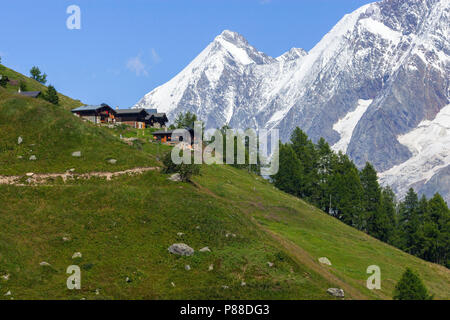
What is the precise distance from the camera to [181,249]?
6219 centimetres

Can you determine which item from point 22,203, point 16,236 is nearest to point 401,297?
point 16,236

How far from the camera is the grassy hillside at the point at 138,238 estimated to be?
5544cm

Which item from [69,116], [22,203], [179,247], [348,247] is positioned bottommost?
[348,247]

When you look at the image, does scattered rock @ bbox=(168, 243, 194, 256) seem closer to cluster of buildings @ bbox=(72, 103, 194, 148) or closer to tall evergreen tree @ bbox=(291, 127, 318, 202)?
cluster of buildings @ bbox=(72, 103, 194, 148)

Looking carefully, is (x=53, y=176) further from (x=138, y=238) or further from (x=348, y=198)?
(x=348, y=198)

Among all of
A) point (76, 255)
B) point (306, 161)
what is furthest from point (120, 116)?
point (76, 255)

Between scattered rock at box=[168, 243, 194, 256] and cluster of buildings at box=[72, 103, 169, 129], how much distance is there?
90.6m

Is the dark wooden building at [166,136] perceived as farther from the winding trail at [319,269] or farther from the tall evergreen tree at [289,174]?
the winding trail at [319,269]

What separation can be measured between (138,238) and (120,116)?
10751 cm

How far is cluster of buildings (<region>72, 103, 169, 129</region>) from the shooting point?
146250 mm

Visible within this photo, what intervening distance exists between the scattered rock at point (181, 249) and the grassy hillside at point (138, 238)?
0.85 metres

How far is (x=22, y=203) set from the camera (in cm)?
6938

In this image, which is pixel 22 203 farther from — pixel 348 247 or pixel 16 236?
pixel 348 247
